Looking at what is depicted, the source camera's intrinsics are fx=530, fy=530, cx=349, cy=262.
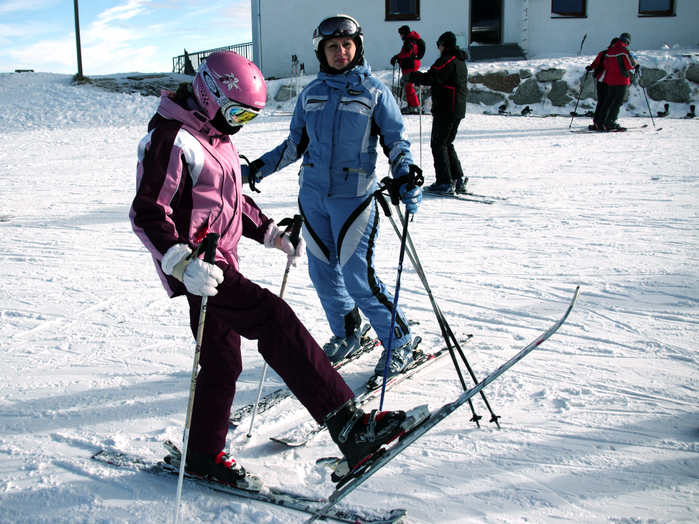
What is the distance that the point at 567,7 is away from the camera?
17.0 m

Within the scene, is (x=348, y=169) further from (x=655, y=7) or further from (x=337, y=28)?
(x=655, y=7)

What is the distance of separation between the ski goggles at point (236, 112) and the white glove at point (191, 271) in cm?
53

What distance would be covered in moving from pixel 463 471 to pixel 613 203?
205 inches

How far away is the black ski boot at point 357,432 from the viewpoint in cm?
193

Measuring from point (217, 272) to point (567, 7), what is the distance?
1876cm

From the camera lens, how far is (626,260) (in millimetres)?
4672

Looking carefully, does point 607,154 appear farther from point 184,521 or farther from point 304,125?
point 184,521

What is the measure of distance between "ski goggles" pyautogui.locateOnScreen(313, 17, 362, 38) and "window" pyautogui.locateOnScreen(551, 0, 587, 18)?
16.9 m

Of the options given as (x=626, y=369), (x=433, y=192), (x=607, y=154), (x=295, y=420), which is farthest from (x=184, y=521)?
(x=607, y=154)

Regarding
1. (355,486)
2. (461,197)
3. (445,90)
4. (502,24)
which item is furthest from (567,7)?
(355,486)

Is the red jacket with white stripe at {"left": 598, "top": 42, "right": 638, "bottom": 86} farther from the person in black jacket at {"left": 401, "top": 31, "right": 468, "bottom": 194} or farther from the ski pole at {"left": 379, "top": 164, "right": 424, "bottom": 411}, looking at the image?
the ski pole at {"left": 379, "top": 164, "right": 424, "bottom": 411}

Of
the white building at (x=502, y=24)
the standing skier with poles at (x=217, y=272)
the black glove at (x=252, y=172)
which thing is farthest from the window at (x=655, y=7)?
the standing skier with poles at (x=217, y=272)

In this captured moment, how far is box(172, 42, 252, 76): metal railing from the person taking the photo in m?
20.6

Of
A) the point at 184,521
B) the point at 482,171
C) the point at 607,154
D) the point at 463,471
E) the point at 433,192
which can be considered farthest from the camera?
the point at 607,154
